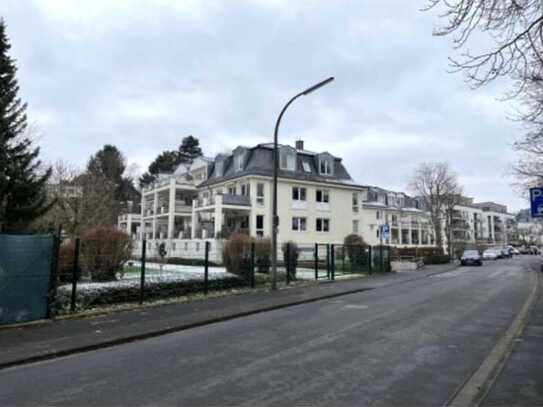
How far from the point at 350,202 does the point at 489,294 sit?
2836 centimetres

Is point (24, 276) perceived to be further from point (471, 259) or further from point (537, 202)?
point (471, 259)

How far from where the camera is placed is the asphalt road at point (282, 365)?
4.96m

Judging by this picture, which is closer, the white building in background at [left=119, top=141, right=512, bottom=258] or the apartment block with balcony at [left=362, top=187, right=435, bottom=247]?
the white building in background at [left=119, top=141, right=512, bottom=258]

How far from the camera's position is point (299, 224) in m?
39.4

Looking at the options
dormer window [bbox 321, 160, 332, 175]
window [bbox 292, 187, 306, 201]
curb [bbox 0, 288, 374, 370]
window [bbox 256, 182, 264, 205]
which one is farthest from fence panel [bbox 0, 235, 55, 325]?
dormer window [bbox 321, 160, 332, 175]

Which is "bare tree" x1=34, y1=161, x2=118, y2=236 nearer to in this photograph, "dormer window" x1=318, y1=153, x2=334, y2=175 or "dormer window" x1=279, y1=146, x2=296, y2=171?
"dormer window" x1=279, y1=146, x2=296, y2=171

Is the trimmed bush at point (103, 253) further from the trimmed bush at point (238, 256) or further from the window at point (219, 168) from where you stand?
the window at point (219, 168)

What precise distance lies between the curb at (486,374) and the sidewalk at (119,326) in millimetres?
6017

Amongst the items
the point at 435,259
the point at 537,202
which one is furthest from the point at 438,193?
the point at 537,202

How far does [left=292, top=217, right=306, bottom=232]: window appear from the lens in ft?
128

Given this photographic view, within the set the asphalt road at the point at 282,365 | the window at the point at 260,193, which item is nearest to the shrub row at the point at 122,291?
the asphalt road at the point at 282,365

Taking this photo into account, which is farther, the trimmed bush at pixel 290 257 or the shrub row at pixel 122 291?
the trimmed bush at pixel 290 257

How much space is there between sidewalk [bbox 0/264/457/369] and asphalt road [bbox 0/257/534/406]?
0.37 metres

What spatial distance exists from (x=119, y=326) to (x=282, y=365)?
4.65 metres
